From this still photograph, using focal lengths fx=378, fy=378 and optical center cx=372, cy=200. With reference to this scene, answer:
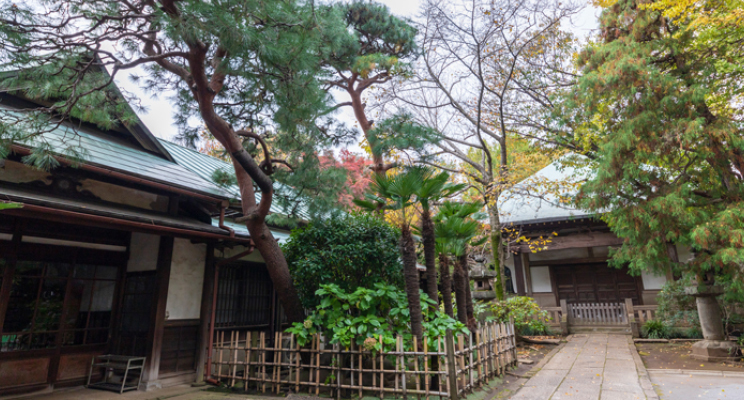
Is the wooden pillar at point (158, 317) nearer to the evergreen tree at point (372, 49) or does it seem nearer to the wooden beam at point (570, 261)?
the evergreen tree at point (372, 49)

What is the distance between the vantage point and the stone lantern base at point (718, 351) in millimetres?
7656

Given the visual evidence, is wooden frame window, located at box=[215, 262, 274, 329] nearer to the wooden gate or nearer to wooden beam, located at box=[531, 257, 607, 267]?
the wooden gate

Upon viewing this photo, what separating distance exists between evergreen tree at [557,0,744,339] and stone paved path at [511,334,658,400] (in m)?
2.21

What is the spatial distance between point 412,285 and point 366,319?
85 cm

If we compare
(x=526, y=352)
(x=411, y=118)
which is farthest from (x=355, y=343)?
(x=526, y=352)

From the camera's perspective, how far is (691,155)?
841 centimetres

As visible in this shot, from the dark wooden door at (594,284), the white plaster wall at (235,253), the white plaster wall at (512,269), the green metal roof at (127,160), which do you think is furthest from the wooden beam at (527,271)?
the green metal roof at (127,160)

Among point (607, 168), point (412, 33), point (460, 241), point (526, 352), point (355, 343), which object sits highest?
point (412, 33)

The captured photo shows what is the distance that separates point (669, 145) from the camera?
7.83m

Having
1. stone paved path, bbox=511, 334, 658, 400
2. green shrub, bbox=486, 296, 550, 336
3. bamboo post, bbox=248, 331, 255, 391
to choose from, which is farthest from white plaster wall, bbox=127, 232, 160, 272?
green shrub, bbox=486, 296, 550, 336

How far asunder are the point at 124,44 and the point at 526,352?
10409 mm

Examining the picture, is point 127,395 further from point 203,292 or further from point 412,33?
point 412,33

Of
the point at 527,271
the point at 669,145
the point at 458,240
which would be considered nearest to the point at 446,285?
the point at 458,240

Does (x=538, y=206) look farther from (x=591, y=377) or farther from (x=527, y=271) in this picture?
(x=591, y=377)
